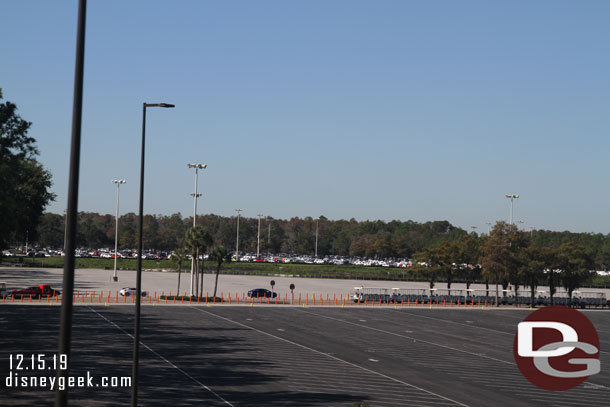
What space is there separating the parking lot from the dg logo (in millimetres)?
867

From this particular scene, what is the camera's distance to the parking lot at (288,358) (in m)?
27.1

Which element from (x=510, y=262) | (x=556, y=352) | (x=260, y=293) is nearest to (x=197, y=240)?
(x=260, y=293)

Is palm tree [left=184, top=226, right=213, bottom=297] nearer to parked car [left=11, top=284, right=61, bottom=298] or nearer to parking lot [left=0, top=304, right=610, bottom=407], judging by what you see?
parked car [left=11, top=284, right=61, bottom=298]

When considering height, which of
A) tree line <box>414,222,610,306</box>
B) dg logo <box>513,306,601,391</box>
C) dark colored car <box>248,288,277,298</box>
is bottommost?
dg logo <box>513,306,601,391</box>

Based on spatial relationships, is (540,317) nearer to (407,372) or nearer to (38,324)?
(407,372)

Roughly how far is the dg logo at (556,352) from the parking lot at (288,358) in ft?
2.84

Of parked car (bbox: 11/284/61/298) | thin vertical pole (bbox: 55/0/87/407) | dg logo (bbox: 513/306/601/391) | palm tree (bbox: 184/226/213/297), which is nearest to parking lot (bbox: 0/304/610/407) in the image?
dg logo (bbox: 513/306/601/391)

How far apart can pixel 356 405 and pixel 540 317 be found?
51771 millimetres

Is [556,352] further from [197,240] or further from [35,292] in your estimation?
[35,292]

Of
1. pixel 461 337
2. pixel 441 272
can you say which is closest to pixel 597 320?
→ pixel 461 337

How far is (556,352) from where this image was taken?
39.3 meters

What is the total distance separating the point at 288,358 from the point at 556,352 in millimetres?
15327

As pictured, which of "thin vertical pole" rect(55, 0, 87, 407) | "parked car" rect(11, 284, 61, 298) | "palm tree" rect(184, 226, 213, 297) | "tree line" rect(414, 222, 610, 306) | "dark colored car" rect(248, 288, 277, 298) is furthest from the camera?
"dark colored car" rect(248, 288, 277, 298)

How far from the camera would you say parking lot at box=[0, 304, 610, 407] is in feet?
88.8
